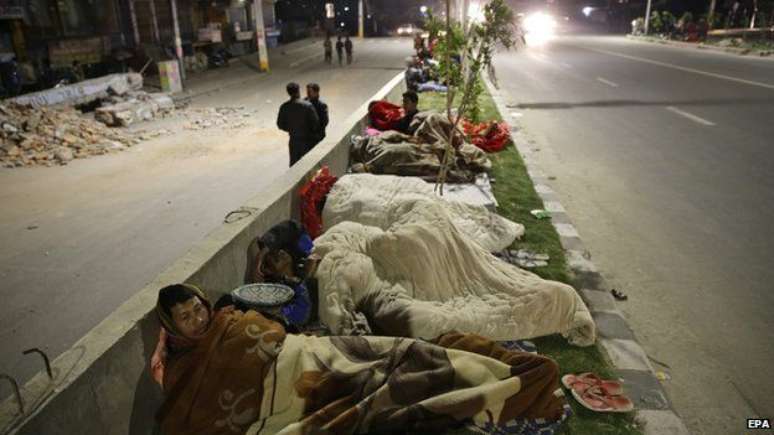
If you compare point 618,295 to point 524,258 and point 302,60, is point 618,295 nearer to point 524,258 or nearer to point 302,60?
point 524,258

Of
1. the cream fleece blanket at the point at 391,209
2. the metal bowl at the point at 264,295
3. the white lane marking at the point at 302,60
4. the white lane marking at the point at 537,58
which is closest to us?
the metal bowl at the point at 264,295

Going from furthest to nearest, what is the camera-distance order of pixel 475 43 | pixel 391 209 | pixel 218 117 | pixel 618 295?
1. pixel 218 117
2. pixel 475 43
3. pixel 391 209
4. pixel 618 295

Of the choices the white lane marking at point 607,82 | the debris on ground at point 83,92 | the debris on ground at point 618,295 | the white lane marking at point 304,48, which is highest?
the white lane marking at point 304,48

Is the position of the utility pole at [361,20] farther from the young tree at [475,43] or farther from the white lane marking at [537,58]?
the young tree at [475,43]

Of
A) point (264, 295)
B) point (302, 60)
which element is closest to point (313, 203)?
point (264, 295)

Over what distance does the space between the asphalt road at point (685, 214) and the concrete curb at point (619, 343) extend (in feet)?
0.53

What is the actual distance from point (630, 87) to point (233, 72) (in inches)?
626

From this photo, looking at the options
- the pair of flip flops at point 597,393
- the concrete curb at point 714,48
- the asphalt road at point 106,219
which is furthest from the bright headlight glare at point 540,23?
the pair of flip flops at point 597,393

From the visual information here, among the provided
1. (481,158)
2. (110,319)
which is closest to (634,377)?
(110,319)

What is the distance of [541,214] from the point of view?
236 inches

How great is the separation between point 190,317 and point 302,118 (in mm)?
4908

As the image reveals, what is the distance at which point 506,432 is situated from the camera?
2.75 m

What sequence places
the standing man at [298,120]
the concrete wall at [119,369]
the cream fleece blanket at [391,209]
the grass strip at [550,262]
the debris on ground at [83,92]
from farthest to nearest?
the debris on ground at [83,92]
the standing man at [298,120]
the cream fleece blanket at [391,209]
the grass strip at [550,262]
the concrete wall at [119,369]

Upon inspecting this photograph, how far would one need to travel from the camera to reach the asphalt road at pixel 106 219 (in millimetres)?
4477
